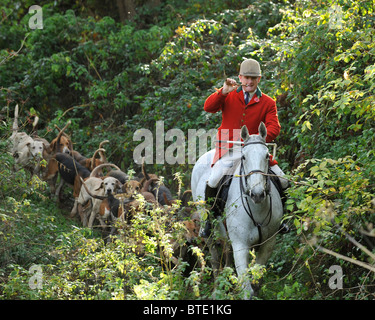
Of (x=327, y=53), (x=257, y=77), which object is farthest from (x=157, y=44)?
(x=257, y=77)

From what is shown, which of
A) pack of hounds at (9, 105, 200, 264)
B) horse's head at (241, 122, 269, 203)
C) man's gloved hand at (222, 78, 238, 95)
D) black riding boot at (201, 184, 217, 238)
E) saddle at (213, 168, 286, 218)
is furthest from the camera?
pack of hounds at (9, 105, 200, 264)

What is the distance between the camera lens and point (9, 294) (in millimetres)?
7164

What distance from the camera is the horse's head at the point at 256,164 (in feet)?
23.6

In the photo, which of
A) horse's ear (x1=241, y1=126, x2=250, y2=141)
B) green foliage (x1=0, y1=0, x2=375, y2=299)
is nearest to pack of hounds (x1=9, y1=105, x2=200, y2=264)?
green foliage (x1=0, y1=0, x2=375, y2=299)

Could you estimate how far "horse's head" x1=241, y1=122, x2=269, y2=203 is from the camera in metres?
7.20

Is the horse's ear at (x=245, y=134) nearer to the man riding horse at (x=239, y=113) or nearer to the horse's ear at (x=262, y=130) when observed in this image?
the horse's ear at (x=262, y=130)

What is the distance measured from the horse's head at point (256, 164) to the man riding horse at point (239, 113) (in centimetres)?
61

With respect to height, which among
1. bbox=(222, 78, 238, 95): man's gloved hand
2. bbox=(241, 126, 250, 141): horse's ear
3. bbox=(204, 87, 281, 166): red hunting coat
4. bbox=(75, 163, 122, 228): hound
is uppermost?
bbox=(75, 163, 122, 228): hound

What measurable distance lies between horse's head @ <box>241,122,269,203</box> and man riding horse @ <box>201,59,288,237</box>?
1.99 ft

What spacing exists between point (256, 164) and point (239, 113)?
1263mm

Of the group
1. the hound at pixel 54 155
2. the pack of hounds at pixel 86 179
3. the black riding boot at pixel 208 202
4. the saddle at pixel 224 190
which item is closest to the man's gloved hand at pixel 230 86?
the saddle at pixel 224 190

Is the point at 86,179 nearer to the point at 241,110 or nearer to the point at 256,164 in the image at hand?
the point at 241,110

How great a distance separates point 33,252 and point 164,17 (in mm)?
11472

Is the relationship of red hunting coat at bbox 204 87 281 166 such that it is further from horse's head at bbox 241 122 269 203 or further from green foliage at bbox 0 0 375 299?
horse's head at bbox 241 122 269 203
